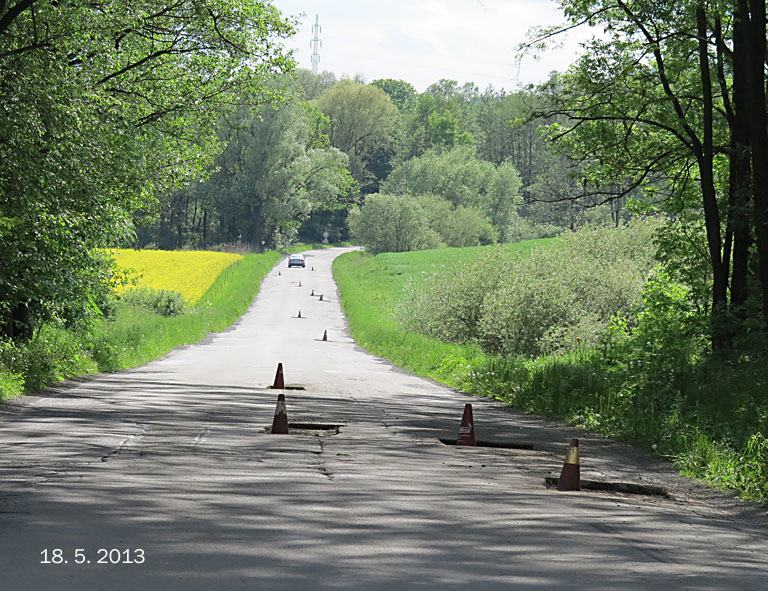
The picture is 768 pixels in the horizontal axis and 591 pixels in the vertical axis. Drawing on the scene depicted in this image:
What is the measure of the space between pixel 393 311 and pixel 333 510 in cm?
5750

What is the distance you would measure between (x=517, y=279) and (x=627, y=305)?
222 inches

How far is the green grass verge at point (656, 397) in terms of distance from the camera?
14.4 meters

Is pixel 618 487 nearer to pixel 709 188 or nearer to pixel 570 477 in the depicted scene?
pixel 570 477

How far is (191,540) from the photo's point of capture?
27.0 ft

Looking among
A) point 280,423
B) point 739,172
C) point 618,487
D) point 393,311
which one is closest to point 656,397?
point 739,172

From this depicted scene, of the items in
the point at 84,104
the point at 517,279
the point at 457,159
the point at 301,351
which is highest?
the point at 457,159

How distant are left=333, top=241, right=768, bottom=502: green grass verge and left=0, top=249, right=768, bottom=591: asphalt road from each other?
57 centimetres

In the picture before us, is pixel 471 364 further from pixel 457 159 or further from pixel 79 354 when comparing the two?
pixel 457 159

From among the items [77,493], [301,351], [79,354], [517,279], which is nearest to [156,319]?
[301,351]

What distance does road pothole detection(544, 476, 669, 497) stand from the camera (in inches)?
496

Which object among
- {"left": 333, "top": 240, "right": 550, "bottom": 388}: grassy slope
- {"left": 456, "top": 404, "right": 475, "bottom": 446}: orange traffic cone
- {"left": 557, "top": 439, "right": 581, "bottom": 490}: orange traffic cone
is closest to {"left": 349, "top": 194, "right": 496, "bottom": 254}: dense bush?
{"left": 333, "top": 240, "right": 550, "bottom": 388}: grassy slope

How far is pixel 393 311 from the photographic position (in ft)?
221

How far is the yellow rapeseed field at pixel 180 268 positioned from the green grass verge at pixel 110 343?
4.51 m

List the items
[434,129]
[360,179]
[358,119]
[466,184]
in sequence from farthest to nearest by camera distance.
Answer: [434,129] → [360,179] → [358,119] → [466,184]
